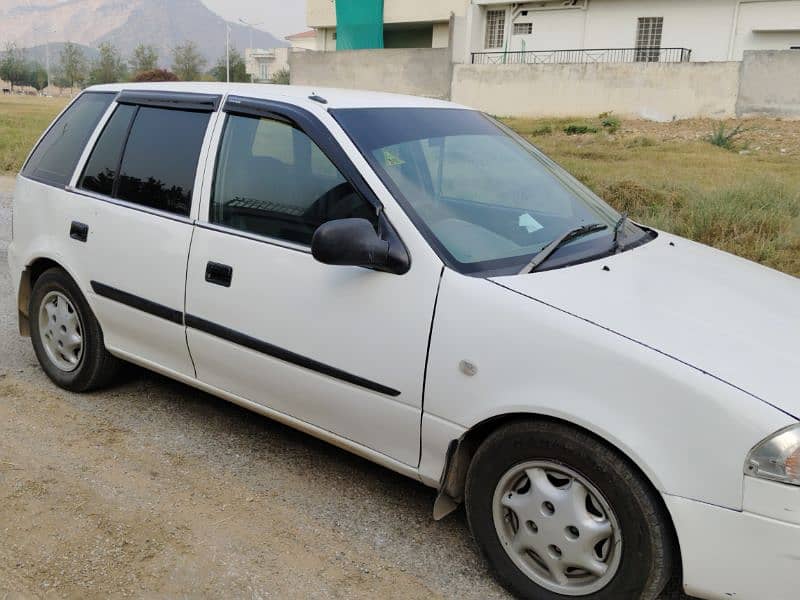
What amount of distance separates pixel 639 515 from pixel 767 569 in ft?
1.21

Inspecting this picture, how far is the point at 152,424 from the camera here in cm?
412

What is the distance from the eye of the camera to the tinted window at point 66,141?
4297mm

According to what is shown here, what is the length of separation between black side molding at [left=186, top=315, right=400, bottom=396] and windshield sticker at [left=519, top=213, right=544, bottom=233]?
896mm

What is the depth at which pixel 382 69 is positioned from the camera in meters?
42.4

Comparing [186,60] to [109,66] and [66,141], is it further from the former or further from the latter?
[66,141]

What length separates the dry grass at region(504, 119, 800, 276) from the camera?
780cm

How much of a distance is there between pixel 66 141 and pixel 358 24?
45.3 meters

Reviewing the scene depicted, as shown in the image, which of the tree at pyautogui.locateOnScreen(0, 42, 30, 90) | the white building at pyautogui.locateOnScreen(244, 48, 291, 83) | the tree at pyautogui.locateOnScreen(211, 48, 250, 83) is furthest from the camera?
the tree at pyautogui.locateOnScreen(0, 42, 30, 90)

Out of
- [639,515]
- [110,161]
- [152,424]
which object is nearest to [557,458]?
[639,515]

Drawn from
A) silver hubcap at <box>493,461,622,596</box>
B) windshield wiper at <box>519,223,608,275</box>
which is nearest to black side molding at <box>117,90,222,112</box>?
windshield wiper at <box>519,223,608,275</box>

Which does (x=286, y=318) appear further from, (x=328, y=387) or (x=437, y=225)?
(x=437, y=225)

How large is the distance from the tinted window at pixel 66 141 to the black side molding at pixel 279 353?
137 cm

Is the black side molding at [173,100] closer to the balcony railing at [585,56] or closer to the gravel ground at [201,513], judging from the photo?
the gravel ground at [201,513]

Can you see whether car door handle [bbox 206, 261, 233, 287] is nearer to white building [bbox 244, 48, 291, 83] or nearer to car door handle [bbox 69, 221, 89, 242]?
→ car door handle [bbox 69, 221, 89, 242]
